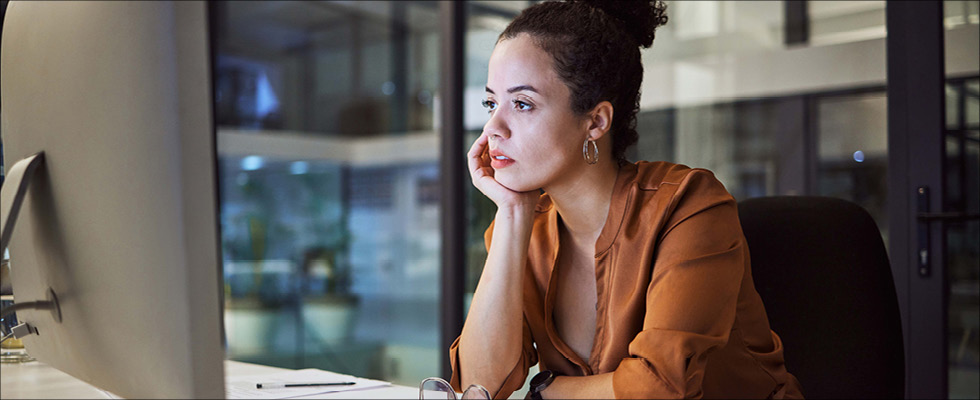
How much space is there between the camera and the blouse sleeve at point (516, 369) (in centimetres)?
126

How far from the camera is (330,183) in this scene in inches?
197

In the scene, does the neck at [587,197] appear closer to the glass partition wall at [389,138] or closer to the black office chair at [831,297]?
the black office chair at [831,297]

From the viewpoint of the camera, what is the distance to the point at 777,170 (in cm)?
275

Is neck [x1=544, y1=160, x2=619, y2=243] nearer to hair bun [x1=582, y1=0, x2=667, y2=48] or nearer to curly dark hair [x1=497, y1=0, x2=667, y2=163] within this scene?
curly dark hair [x1=497, y1=0, x2=667, y2=163]

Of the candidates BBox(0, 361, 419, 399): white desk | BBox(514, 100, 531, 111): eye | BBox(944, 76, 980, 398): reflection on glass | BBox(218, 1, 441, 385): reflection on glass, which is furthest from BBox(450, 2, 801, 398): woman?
BBox(218, 1, 441, 385): reflection on glass

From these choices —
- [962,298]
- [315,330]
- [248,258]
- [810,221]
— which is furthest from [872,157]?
[248,258]

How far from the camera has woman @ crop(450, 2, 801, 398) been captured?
1.16 m

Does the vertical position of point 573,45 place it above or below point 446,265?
above

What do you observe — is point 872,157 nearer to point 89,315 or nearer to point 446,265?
point 446,265

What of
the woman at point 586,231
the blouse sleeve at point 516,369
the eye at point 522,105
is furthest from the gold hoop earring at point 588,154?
the blouse sleeve at point 516,369

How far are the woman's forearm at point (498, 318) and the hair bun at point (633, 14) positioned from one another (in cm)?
41

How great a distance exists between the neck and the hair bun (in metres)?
0.25

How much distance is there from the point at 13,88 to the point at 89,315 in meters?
0.32

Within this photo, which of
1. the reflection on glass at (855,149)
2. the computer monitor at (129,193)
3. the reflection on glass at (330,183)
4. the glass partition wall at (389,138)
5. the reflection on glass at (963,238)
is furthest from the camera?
the reflection on glass at (330,183)
